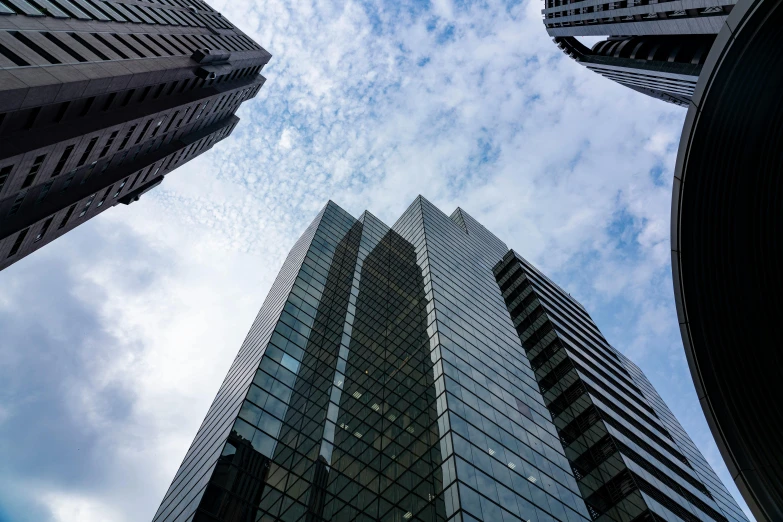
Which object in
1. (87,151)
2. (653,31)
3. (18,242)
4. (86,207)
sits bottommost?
(18,242)

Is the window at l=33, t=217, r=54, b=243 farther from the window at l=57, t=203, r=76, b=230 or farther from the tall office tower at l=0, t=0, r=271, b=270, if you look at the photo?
the window at l=57, t=203, r=76, b=230

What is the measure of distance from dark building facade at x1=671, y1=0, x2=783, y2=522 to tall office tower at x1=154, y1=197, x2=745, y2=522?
1104 cm

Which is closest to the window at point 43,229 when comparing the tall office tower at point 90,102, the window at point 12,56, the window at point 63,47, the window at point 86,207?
the tall office tower at point 90,102

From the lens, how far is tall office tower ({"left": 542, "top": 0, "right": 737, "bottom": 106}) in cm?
3912

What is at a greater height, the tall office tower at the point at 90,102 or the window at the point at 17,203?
the tall office tower at the point at 90,102

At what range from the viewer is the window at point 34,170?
104 ft

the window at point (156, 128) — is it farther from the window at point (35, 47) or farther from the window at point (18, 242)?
the window at point (35, 47)

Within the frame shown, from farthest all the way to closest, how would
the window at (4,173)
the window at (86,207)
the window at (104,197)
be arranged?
the window at (104,197) < the window at (86,207) < the window at (4,173)

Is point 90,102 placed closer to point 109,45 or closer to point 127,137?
point 109,45

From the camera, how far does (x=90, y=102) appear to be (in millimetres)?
34812

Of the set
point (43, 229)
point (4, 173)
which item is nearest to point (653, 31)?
point (4, 173)

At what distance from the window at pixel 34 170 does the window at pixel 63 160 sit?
235 cm

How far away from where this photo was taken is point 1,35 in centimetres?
2703

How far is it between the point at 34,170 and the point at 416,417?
101 feet
